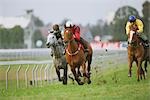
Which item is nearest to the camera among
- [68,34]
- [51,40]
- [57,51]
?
[68,34]

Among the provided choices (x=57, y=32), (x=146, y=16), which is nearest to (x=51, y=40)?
(x=57, y=32)

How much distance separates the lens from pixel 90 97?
10.1 m

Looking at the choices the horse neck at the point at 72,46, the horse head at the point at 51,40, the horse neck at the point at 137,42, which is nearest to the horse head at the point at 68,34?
the horse neck at the point at 72,46

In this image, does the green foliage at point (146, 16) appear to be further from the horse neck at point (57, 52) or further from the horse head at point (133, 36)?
the horse neck at point (57, 52)

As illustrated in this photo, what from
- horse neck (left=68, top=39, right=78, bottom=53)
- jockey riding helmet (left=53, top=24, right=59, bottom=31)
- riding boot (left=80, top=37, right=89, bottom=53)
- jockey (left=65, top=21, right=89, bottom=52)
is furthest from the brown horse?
jockey riding helmet (left=53, top=24, right=59, bottom=31)

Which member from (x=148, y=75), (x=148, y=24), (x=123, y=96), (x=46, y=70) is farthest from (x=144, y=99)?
(x=46, y=70)

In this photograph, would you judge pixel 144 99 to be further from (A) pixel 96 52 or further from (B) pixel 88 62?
(A) pixel 96 52

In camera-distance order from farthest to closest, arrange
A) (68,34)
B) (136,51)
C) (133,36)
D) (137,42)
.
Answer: (136,51) < (137,42) < (133,36) < (68,34)

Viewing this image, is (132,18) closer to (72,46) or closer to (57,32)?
(72,46)

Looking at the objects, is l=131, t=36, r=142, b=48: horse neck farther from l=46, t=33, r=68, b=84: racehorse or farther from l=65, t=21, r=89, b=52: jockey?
l=46, t=33, r=68, b=84: racehorse

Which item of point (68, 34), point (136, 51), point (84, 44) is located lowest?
point (136, 51)

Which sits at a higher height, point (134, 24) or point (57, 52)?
point (134, 24)

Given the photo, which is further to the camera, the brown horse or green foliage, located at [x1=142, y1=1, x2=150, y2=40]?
the brown horse

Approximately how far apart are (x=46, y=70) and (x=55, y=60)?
1.81m
